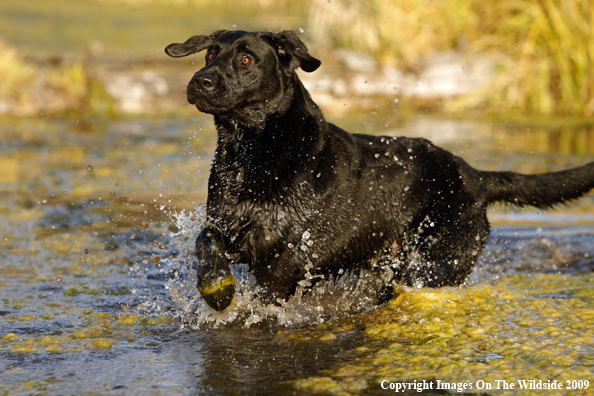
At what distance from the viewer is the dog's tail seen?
14.4ft

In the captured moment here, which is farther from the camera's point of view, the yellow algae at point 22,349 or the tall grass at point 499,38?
the tall grass at point 499,38

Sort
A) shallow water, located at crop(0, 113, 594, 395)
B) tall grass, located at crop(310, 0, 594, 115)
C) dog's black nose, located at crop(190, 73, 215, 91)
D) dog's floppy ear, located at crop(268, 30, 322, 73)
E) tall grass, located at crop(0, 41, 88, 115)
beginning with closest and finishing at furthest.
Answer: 1. shallow water, located at crop(0, 113, 594, 395)
2. dog's black nose, located at crop(190, 73, 215, 91)
3. dog's floppy ear, located at crop(268, 30, 322, 73)
4. tall grass, located at crop(310, 0, 594, 115)
5. tall grass, located at crop(0, 41, 88, 115)

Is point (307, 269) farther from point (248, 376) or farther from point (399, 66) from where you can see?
point (399, 66)

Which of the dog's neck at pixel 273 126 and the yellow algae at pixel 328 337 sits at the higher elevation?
the dog's neck at pixel 273 126

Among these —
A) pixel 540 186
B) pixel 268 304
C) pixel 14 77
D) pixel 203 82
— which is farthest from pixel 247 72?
pixel 14 77

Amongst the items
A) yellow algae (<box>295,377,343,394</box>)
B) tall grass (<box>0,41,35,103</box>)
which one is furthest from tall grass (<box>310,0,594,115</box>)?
yellow algae (<box>295,377,343,394</box>)

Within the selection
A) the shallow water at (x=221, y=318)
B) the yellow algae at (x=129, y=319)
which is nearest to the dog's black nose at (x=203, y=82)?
the shallow water at (x=221, y=318)

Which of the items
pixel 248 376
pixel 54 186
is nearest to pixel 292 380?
pixel 248 376

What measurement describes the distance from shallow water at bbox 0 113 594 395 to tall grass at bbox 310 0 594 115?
4.04 m

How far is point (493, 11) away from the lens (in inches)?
443

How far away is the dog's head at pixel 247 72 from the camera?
3.80 m

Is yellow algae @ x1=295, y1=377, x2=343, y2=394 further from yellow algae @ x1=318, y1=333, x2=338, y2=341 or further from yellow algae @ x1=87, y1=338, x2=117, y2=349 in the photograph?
yellow algae @ x1=87, y1=338, x2=117, y2=349

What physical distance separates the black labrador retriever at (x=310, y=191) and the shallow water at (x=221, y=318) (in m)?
0.27

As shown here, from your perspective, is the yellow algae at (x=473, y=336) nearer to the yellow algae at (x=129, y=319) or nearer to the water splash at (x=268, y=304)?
the water splash at (x=268, y=304)
